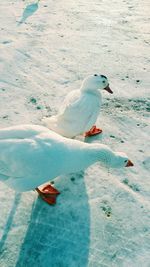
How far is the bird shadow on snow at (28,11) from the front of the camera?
8.84 m

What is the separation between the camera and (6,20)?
28.8ft

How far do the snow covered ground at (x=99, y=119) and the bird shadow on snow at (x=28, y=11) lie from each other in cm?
2

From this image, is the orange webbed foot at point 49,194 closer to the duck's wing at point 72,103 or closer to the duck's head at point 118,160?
the duck's head at point 118,160

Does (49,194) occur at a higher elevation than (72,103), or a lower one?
lower

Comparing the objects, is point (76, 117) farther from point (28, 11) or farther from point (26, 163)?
point (28, 11)

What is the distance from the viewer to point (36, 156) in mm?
4105

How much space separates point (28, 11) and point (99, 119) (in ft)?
14.4

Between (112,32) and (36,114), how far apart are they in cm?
351

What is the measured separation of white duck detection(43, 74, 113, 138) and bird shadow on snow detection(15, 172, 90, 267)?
798mm

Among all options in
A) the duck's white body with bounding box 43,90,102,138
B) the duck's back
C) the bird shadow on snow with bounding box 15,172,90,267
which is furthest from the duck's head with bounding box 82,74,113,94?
the duck's back

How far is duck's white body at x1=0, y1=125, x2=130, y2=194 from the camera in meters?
4.09

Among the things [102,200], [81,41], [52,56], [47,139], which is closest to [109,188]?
[102,200]

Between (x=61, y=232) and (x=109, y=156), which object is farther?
(x=109, y=156)

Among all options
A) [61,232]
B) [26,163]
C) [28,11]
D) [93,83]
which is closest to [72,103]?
[93,83]
